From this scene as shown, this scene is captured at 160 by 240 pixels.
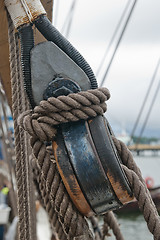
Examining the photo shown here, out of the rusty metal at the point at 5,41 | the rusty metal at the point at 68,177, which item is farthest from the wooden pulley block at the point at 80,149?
the rusty metal at the point at 5,41

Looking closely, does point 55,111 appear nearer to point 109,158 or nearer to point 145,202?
point 109,158

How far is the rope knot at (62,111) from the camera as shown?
0.69m

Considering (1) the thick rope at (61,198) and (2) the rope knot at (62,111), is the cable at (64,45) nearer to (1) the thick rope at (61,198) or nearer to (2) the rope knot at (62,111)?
(2) the rope knot at (62,111)

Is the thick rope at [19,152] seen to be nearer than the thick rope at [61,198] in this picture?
No

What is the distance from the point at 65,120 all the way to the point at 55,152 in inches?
3.1

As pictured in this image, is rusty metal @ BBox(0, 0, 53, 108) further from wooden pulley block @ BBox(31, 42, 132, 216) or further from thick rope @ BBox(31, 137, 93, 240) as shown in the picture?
thick rope @ BBox(31, 137, 93, 240)

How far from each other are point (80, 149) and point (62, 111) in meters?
0.09

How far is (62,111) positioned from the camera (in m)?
0.69

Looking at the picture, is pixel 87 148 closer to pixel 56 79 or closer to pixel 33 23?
pixel 56 79

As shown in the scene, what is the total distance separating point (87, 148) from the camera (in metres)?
0.69

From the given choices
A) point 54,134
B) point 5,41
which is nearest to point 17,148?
point 54,134

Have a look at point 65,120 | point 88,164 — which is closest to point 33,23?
point 65,120

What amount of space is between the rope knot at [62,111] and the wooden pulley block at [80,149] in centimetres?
2

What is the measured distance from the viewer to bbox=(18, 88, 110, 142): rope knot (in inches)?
27.0
